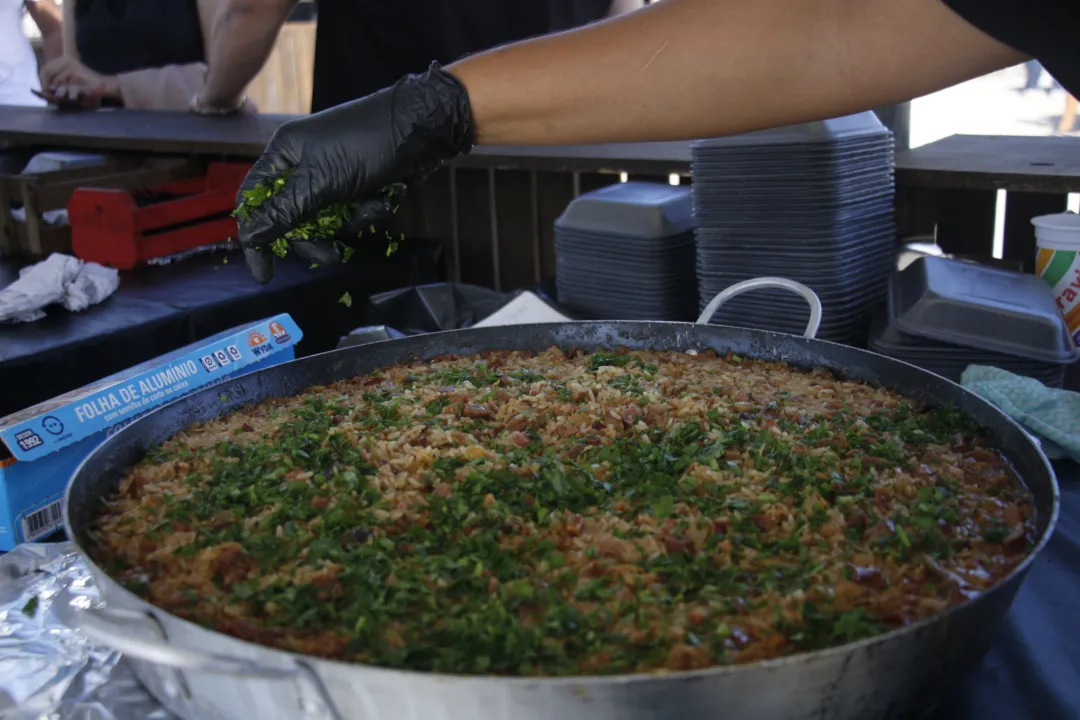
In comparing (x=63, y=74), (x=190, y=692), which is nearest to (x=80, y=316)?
(x=190, y=692)

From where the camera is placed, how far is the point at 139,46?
6.01 meters

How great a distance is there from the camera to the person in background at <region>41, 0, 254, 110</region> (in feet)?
19.4

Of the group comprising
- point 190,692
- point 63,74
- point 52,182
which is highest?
point 63,74

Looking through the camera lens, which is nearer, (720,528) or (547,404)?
(720,528)

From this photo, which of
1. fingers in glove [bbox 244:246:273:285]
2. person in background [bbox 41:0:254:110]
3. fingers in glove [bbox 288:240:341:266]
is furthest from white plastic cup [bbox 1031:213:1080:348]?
person in background [bbox 41:0:254:110]

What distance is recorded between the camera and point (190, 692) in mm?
1024

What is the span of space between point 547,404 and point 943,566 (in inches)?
29.5

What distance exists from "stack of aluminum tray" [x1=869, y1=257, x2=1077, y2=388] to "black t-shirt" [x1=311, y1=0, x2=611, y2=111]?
2665 millimetres

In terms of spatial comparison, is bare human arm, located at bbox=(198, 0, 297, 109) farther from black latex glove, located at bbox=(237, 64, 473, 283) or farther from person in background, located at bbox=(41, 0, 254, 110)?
black latex glove, located at bbox=(237, 64, 473, 283)

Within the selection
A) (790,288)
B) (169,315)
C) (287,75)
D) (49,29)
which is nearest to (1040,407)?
(790,288)

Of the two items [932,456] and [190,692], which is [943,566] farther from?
[190,692]

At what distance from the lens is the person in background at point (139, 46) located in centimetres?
593

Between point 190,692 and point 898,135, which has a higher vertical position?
point 898,135

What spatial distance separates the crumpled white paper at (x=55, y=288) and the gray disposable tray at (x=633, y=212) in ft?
4.62
